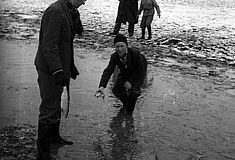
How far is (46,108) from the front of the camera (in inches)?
171

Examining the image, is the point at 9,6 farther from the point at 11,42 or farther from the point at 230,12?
the point at 230,12

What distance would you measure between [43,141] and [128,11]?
386 inches

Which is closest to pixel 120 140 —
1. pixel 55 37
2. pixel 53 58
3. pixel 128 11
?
pixel 53 58

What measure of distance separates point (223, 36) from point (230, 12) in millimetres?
8556

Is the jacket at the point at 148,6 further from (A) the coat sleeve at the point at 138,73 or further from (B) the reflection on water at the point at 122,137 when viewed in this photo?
(A) the coat sleeve at the point at 138,73

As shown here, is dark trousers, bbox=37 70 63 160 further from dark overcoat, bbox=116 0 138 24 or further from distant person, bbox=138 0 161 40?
dark overcoat, bbox=116 0 138 24

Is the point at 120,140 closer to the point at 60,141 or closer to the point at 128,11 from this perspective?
the point at 60,141

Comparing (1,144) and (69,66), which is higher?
(69,66)

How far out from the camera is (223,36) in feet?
48.8

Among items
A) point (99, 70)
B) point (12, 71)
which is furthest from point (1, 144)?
point (99, 70)

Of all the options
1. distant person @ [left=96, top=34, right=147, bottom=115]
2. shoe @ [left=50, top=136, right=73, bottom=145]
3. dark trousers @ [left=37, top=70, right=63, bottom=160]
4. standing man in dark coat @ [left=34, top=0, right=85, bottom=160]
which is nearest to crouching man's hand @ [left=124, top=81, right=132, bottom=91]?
distant person @ [left=96, top=34, right=147, bottom=115]

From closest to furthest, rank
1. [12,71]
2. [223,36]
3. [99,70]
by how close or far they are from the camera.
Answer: [12,71]
[99,70]
[223,36]

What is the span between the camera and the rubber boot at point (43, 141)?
14.4ft

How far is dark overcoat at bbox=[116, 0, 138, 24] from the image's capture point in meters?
13.7
